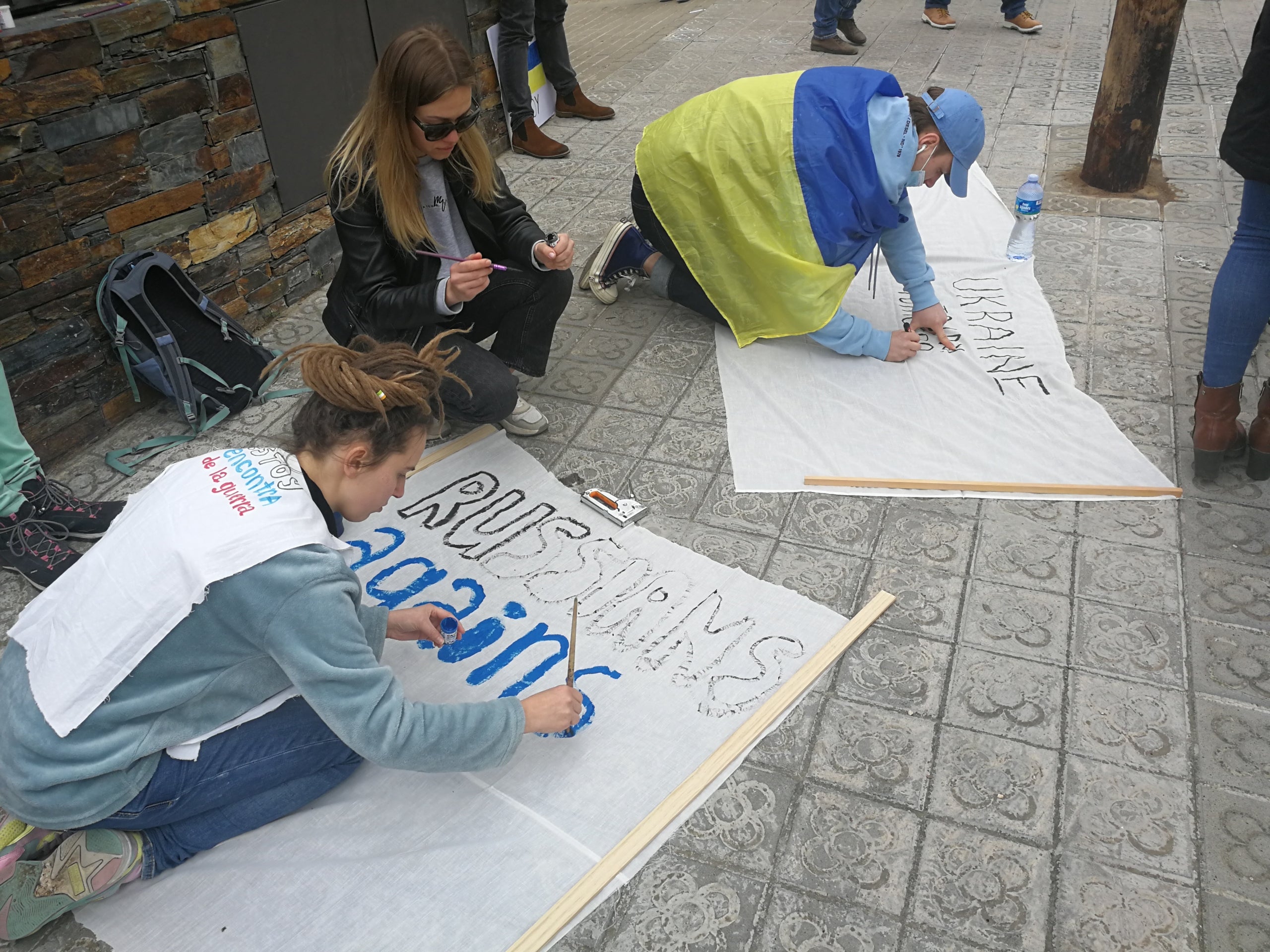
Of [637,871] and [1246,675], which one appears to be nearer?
[637,871]

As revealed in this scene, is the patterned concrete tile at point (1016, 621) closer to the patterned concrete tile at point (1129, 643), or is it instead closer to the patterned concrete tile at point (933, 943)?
the patterned concrete tile at point (1129, 643)

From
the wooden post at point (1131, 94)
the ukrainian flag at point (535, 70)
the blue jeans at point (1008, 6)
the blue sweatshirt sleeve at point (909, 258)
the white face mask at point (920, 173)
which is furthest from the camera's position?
the blue jeans at point (1008, 6)

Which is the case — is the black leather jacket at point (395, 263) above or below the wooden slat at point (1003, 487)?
above

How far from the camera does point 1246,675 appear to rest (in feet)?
6.75

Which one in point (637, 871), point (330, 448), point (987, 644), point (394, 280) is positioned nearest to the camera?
point (330, 448)

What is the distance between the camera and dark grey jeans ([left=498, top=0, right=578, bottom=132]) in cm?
468

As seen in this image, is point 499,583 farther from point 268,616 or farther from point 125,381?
point 125,381

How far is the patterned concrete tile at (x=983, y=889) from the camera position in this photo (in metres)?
1.62

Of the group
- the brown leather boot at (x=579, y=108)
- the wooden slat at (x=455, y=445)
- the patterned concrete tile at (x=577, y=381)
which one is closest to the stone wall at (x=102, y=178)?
the wooden slat at (x=455, y=445)

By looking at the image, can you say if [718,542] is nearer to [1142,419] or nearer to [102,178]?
[1142,419]

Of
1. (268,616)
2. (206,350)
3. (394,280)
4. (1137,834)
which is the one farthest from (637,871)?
(206,350)

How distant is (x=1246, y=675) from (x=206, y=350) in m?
2.88

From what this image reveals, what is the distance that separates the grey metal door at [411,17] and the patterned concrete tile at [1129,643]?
283 centimetres

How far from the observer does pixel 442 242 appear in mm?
2762
